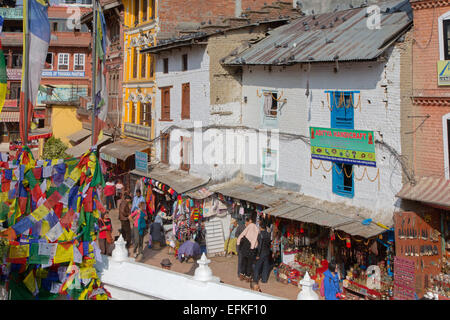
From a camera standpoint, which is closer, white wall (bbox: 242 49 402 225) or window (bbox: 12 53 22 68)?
white wall (bbox: 242 49 402 225)

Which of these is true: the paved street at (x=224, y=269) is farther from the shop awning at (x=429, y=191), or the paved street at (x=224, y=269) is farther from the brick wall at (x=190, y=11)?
the brick wall at (x=190, y=11)

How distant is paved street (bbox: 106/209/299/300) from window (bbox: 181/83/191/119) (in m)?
5.92

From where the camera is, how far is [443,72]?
1428 cm

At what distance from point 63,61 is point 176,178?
32.9m

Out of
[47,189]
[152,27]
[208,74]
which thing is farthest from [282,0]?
[47,189]

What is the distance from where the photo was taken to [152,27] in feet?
90.2

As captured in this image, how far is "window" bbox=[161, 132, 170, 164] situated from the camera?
25.8m

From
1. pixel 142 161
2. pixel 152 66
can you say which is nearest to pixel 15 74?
pixel 152 66

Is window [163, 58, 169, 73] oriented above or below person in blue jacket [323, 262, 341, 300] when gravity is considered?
above

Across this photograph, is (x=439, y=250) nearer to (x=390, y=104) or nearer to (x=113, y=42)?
(x=390, y=104)

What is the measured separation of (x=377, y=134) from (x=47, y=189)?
9.51 meters

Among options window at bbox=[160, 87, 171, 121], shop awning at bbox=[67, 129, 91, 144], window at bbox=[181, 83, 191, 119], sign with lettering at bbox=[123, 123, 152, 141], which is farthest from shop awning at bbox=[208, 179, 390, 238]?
shop awning at bbox=[67, 129, 91, 144]

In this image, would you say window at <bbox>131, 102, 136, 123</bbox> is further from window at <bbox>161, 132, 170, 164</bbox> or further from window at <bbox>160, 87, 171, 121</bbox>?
window at <bbox>161, 132, 170, 164</bbox>

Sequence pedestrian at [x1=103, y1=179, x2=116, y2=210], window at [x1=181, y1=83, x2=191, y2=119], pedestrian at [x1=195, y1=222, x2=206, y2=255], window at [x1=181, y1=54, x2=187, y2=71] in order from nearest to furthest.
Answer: pedestrian at [x1=195, y1=222, x2=206, y2=255] → window at [x1=181, y1=83, x2=191, y2=119] → window at [x1=181, y1=54, x2=187, y2=71] → pedestrian at [x1=103, y1=179, x2=116, y2=210]
